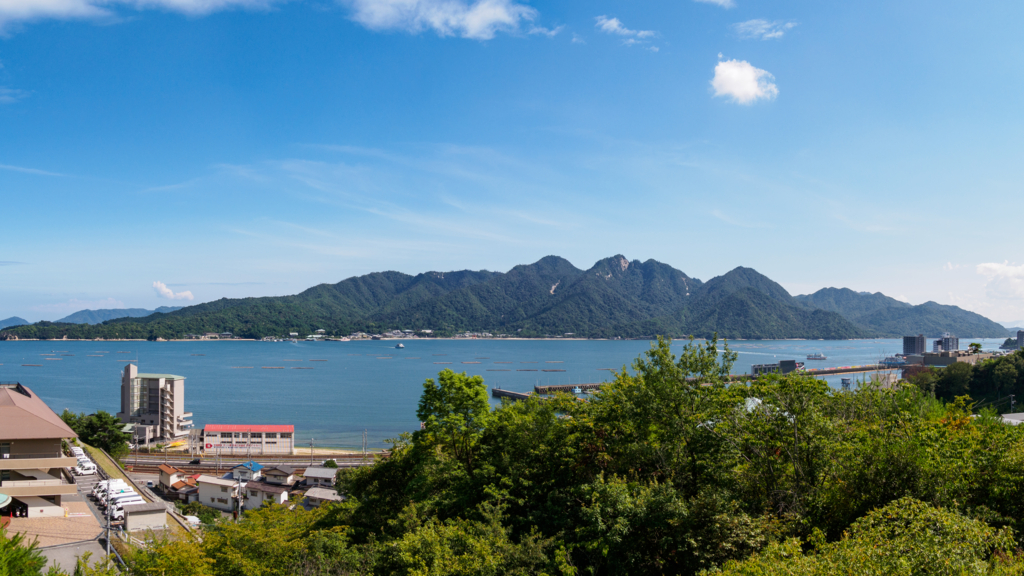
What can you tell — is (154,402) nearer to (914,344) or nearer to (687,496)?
(687,496)

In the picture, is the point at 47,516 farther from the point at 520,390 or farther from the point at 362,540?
the point at 520,390

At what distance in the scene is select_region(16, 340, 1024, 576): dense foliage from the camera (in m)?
8.68

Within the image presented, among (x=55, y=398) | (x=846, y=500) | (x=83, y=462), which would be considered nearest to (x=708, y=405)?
(x=846, y=500)

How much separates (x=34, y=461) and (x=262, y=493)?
12.2 meters

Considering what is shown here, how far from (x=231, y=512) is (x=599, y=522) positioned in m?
27.0

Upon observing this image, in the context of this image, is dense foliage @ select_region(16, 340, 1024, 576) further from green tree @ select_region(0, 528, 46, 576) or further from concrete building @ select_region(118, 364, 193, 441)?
concrete building @ select_region(118, 364, 193, 441)

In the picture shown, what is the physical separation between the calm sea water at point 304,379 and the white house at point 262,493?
55.3 feet

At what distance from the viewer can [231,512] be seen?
29.8 metres

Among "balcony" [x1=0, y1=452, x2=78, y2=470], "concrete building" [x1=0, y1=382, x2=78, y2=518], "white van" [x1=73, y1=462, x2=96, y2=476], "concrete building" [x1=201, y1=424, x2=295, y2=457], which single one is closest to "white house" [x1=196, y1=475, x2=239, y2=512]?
"white van" [x1=73, y1=462, x2=96, y2=476]

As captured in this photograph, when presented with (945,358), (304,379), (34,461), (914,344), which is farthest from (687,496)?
(914,344)

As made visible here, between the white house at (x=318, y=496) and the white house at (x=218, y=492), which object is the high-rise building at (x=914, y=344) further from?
the white house at (x=218, y=492)

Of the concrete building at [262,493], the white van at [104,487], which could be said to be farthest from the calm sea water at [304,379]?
the white van at [104,487]

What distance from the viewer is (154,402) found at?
50.0 meters

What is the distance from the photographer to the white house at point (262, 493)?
97.9ft
